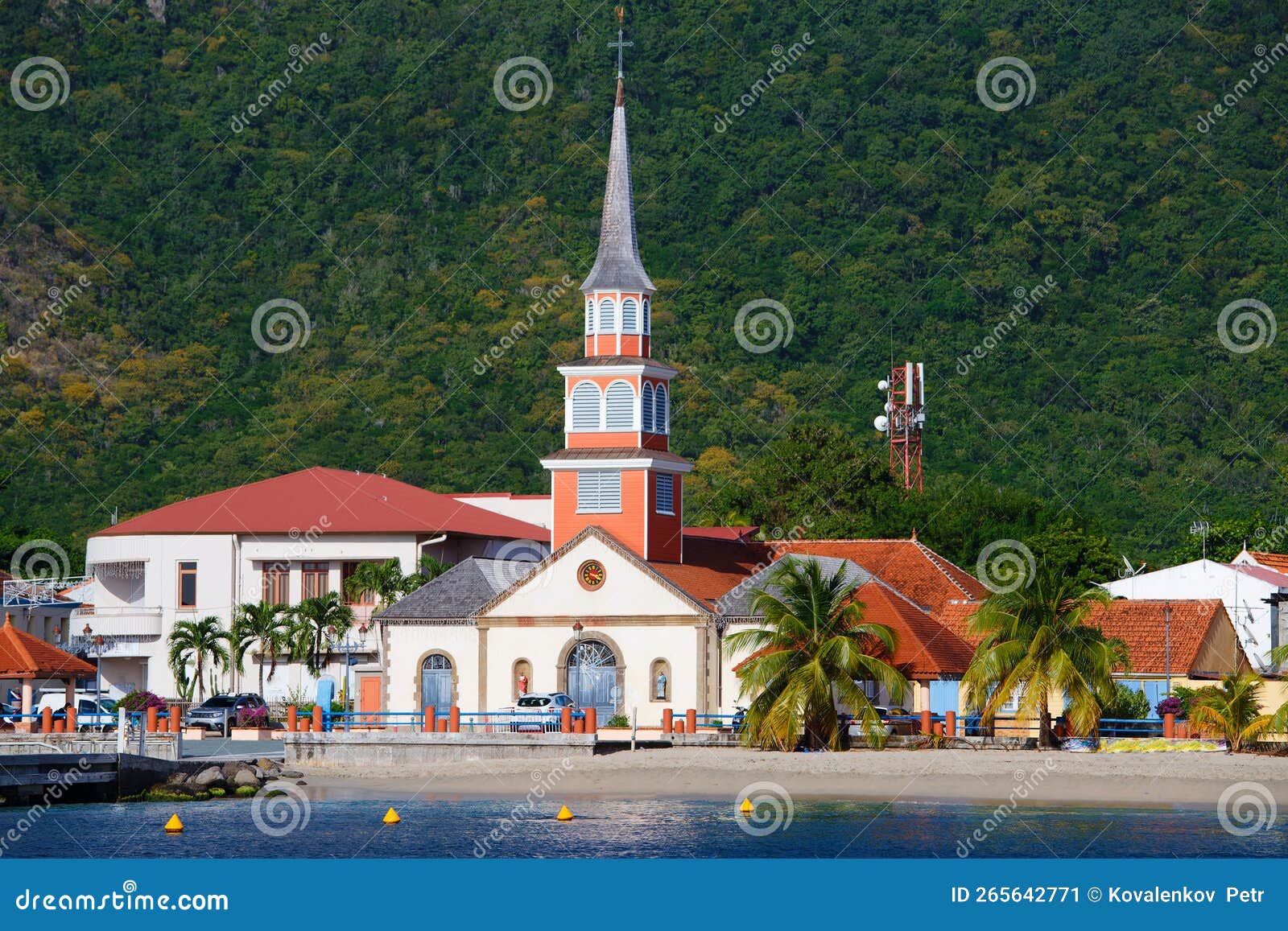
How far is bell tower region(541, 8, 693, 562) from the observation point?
206 ft

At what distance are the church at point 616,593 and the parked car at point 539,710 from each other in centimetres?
146

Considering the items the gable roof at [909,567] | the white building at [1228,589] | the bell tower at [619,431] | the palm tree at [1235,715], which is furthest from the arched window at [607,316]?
the palm tree at [1235,715]

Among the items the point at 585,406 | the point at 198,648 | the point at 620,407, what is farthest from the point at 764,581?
the point at 198,648

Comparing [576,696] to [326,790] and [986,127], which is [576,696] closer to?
[326,790]

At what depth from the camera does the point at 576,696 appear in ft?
200

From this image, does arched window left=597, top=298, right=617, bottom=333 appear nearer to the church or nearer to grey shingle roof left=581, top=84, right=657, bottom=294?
the church

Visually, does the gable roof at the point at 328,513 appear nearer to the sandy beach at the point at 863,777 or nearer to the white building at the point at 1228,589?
the white building at the point at 1228,589

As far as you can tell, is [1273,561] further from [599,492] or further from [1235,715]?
[1235,715]

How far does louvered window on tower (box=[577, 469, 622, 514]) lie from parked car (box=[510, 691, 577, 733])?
566 centimetres

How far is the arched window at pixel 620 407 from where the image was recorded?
63.4m

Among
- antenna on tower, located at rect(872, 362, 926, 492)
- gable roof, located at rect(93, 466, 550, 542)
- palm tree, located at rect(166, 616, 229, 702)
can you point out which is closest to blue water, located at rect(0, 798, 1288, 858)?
palm tree, located at rect(166, 616, 229, 702)

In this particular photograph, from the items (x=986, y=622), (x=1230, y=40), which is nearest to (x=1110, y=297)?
A: (x=1230, y=40)

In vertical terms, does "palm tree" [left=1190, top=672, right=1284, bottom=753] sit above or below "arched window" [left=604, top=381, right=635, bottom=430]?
below

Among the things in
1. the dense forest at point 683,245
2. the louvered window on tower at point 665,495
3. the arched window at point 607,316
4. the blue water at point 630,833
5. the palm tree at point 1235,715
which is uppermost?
the dense forest at point 683,245
